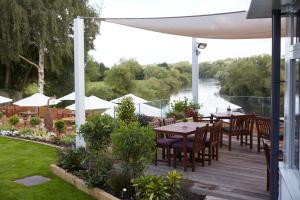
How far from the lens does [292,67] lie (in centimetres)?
353

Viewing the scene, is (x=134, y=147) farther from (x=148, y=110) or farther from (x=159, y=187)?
(x=148, y=110)

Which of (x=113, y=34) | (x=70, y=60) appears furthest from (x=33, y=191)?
(x=113, y=34)

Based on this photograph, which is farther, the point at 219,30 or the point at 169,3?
the point at 169,3

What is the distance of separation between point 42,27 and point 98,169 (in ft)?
49.6

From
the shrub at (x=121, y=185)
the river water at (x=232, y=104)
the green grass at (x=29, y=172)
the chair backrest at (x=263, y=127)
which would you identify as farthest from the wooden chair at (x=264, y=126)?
the green grass at (x=29, y=172)

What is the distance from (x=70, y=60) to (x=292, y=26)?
2023cm

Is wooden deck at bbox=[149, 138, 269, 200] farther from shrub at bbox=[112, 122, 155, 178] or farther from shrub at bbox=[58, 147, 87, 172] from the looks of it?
shrub at bbox=[58, 147, 87, 172]

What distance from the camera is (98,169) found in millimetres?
5750

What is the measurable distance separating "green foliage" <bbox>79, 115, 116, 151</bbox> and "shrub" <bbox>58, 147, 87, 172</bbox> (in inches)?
15.8

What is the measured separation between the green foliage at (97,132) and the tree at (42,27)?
14139 mm

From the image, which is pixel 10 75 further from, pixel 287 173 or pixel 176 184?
pixel 287 173

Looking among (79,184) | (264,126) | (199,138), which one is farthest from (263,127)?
(79,184)

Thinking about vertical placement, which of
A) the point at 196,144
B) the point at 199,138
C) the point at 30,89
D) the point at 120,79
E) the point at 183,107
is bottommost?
the point at 196,144

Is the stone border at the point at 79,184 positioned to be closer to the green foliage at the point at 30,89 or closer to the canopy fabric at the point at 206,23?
the canopy fabric at the point at 206,23
